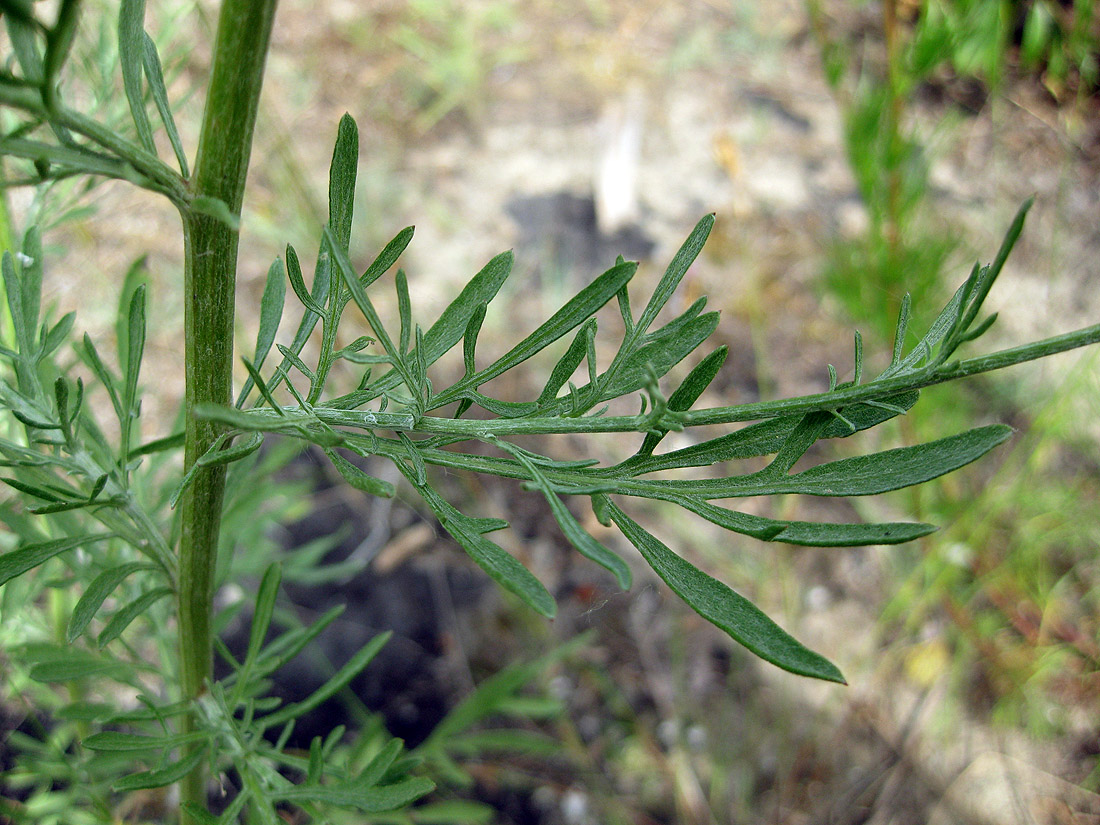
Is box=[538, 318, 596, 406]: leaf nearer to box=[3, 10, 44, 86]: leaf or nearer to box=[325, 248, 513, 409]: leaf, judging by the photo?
box=[325, 248, 513, 409]: leaf

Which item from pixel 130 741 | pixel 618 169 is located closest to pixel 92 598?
pixel 130 741

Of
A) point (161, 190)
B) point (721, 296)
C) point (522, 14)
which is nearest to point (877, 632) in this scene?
point (721, 296)

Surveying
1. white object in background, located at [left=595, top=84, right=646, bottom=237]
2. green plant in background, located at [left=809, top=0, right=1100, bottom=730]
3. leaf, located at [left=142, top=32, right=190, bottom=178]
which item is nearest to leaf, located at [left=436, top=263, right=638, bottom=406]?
leaf, located at [left=142, top=32, right=190, bottom=178]

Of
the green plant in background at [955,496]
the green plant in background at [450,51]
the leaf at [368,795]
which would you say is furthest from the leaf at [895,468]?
the green plant in background at [450,51]

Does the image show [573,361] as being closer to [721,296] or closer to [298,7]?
[721,296]

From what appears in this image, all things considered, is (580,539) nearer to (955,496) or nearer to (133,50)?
(133,50)

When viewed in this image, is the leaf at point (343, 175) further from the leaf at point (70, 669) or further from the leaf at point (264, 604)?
the leaf at point (70, 669)

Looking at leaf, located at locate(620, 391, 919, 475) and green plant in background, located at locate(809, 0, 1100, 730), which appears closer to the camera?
leaf, located at locate(620, 391, 919, 475)
